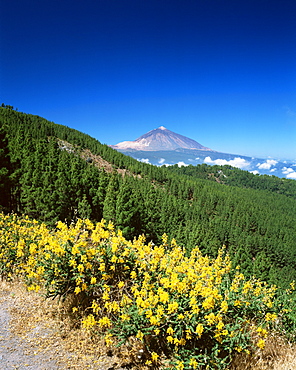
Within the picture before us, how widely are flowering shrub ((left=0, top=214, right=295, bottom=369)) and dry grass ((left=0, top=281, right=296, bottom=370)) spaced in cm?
25

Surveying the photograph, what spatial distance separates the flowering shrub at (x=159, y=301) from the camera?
13.9 feet

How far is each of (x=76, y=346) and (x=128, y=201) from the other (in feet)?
90.9

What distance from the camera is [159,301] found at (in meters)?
4.49

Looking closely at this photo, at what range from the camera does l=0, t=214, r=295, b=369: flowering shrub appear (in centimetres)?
423

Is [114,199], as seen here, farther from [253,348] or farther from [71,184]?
[253,348]

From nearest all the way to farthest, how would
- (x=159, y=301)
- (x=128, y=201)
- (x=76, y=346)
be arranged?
(x=159, y=301), (x=76, y=346), (x=128, y=201)

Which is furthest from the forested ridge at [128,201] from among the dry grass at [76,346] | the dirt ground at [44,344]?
the dirt ground at [44,344]

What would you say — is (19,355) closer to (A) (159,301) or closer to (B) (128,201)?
(A) (159,301)

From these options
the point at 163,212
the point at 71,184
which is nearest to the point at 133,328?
the point at 71,184

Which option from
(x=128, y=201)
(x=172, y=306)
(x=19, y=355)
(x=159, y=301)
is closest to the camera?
(x=172, y=306)

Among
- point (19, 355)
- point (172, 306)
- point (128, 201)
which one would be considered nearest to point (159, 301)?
point (172, 306)

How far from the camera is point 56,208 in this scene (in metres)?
31.0

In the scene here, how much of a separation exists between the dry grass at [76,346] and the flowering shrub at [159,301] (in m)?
0.25

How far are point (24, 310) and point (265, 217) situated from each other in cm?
13432
